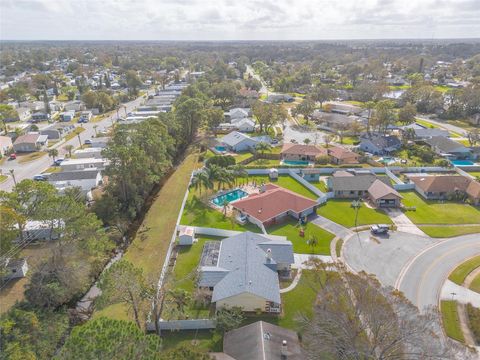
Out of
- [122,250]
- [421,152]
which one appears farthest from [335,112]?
[122,250]

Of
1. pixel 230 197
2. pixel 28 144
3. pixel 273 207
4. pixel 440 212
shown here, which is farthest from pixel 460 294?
pixel 28 144

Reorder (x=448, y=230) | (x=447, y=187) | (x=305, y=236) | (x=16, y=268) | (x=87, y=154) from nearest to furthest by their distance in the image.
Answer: (x=16, y=268)
(x=305, y=236)
(x=448, y=230)
(x=447, y=187)
(x=87, y=154)

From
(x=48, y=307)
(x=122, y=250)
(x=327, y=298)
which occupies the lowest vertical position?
(x=122, y=250)

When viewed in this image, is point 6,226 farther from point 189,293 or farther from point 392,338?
point 392,338

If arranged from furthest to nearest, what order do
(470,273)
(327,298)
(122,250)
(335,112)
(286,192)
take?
(335,112)
(286,192)
(122,250)
(470,273)
(327,298)

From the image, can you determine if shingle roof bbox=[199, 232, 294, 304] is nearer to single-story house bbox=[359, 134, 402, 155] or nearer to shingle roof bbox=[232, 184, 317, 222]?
shingle roof bbox=[232, 184, 317, 222]

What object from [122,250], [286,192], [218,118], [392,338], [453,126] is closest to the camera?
[392,338]

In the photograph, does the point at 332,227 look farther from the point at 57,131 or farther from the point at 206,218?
the point at 57,131
